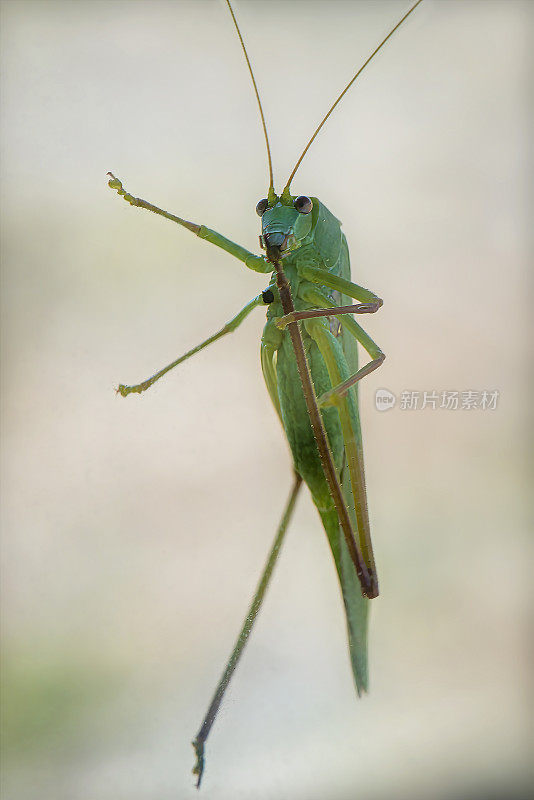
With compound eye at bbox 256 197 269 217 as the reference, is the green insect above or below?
below

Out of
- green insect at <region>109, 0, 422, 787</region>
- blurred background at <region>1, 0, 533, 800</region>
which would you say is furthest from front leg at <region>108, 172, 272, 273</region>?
blurred background at <region>1, 0, 533, 800</region>

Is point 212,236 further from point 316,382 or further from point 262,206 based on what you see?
point 316,382

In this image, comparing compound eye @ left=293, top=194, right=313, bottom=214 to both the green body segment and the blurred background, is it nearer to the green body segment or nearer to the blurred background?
the green body segment

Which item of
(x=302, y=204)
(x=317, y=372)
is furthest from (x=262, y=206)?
(x=317, y=372)

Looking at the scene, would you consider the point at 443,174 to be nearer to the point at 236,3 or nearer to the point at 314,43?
the point at 314,43

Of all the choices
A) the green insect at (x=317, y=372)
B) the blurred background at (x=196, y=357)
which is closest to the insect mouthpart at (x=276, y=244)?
the green insect at (x=317, y=372)

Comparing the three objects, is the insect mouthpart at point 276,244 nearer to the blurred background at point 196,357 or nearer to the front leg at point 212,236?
the front leg at point 212,236
